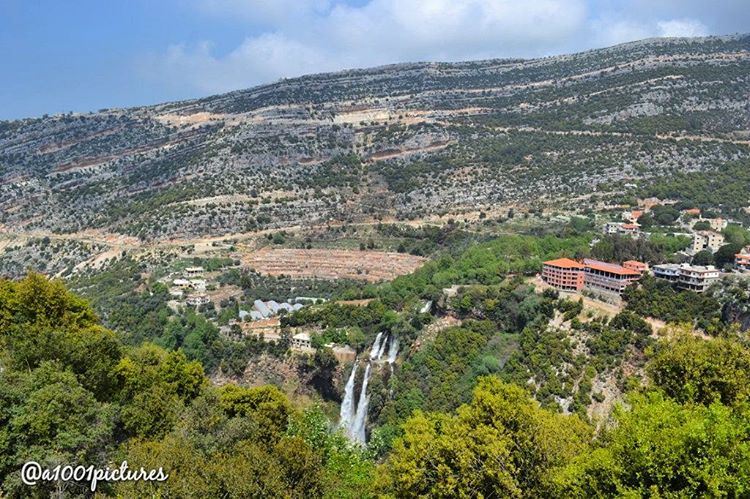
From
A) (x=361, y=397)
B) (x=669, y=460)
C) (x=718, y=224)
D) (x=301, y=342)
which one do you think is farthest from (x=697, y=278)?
(x=669, y=460)

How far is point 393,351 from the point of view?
44219 mm

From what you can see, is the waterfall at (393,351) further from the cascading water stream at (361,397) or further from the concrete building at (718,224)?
the concrete building at (718,224)

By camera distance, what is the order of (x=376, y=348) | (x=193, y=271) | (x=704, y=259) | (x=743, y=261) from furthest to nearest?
(x=193, y=271), (x=376, y=348), (x=704, y=259), (x=743, y=261)

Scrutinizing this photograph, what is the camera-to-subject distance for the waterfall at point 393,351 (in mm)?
43950

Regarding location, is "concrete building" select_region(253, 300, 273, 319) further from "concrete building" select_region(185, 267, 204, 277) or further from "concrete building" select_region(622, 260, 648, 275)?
"concrete building" select_region(622, 260, 648, 275)

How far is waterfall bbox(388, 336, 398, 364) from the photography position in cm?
4395

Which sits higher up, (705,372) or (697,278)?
(705,372)

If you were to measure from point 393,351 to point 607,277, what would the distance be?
15553 mm

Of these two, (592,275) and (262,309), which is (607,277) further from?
(262,309)

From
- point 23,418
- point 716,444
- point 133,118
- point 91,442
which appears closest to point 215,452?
point 91,442

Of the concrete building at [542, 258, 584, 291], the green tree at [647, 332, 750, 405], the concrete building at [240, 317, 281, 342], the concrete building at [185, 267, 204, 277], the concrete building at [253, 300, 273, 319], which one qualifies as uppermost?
the green tree at [647, 332, 750, 405]

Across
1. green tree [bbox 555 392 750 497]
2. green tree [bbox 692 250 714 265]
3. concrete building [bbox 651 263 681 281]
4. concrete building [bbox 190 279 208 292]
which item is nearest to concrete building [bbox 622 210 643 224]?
green tree [bbox 692 250 714 265]

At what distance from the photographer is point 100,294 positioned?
59344 mm

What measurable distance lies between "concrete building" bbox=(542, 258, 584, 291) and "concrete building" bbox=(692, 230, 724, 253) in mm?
11287
